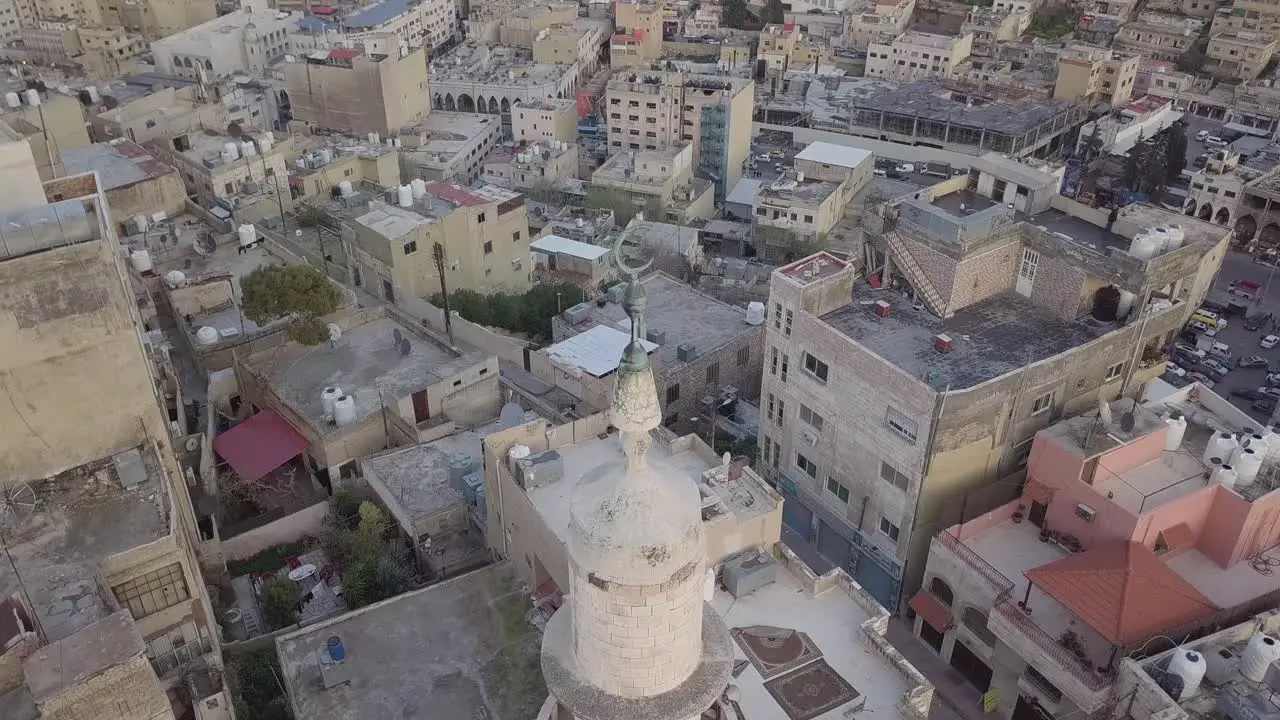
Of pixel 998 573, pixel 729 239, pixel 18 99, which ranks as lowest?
pixel 729 239

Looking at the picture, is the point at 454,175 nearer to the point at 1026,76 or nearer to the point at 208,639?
the point at 208,639

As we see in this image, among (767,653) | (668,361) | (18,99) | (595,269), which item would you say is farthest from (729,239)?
(767,653)

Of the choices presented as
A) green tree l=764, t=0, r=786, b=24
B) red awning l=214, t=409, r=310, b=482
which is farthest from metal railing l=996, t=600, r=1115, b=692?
green tree l=764, t=0, r=786, b=24

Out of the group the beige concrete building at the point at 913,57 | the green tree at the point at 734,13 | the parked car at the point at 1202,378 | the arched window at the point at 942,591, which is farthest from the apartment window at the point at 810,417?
the green tree at the point at 734,13

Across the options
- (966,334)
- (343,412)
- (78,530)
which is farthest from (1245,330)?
(78,530)

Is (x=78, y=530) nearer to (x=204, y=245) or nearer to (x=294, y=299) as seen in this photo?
(x=294, y=299)

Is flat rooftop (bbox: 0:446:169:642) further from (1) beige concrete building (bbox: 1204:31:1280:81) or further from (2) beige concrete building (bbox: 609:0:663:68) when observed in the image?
(1) beige concrete building (bbox: 1204:31:1280:81)
